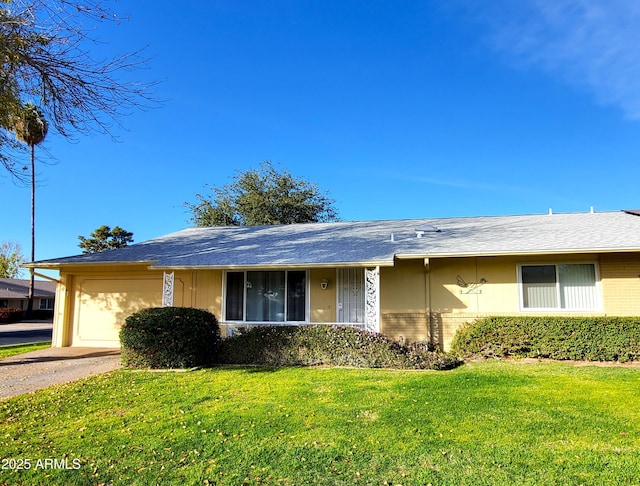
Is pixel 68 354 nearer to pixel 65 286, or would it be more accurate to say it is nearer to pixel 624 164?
pixel 65 286

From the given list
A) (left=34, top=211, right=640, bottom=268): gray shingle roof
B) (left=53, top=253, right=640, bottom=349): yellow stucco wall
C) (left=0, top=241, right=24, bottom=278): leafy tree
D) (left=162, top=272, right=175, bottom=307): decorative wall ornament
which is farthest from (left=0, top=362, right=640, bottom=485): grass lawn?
(left=0, top=241, right=24, bottom=278): leafy tree

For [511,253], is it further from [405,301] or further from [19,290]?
[19,290]

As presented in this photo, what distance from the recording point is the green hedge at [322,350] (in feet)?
30.6

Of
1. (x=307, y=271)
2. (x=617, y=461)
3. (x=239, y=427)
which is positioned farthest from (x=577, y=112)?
(x=239, y=427)

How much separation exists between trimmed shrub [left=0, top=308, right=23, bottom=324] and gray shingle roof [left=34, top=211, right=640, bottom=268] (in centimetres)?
2741

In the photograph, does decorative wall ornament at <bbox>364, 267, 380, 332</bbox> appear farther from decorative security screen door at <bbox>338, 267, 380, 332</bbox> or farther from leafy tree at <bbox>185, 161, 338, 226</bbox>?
leafy tree at <bbox>185, 161, 338, 226</bbox>

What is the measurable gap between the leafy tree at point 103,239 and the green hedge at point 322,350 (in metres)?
40.9

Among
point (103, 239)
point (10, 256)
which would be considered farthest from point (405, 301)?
point (10, 256)

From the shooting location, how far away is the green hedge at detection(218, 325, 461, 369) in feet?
30.6

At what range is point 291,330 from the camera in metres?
10.1

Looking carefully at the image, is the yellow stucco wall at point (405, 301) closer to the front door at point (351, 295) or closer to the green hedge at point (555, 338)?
the front door at point (351, 295)

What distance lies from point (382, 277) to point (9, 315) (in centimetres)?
3555

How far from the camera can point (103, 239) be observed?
46281 millimetres

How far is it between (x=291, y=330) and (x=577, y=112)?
13492 millimetres
